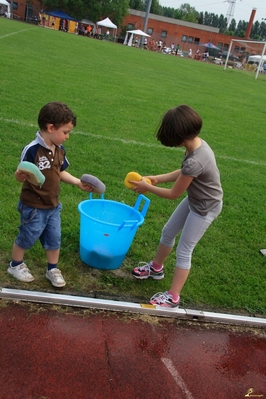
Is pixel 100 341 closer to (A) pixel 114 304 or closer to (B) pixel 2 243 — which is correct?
(A) pixel 114 304

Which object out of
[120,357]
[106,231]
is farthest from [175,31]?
[120,357]

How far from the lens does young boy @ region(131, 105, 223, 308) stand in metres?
2.61

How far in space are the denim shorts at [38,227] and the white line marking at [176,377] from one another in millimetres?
1147

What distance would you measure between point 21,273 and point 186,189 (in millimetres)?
1383

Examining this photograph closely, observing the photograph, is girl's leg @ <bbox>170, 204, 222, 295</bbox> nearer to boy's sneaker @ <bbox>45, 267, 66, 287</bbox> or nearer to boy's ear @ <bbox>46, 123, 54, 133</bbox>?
boy's sneaker @ <bbox>45, 267, 66, 287</bbox>

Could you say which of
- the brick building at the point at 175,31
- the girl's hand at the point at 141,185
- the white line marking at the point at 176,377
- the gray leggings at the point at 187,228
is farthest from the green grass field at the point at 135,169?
the brick building at the point at 175,31

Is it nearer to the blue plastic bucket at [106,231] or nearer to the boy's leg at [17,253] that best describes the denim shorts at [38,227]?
the boy's leg at [17,253]

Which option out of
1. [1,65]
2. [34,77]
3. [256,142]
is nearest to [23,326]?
[256,142]

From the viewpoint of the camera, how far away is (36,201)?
2760 mm

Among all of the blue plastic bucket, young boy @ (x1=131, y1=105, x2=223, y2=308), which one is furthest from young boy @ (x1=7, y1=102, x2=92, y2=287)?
young boy @ (x1=131, y1=105, x2=223, y2=308)

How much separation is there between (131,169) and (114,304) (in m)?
3.09

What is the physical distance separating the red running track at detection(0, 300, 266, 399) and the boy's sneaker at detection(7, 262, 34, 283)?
26cm

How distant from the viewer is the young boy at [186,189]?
2613 millimetres

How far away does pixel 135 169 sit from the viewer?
19.2 ft
